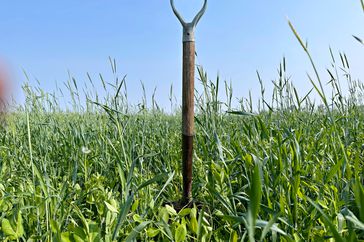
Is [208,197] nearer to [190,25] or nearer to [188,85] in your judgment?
[188,85]

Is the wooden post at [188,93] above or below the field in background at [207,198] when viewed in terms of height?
above

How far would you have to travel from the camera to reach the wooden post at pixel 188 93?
173 centimetres

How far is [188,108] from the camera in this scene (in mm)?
1759

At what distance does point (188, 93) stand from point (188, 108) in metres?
0.07

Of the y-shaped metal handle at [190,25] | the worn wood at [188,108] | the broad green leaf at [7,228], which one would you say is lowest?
the broad green leaf at [7,228]

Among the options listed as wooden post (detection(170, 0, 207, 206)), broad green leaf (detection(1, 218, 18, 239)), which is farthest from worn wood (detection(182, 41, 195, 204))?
broad green leaf (detection(1, 218, 18, 239))

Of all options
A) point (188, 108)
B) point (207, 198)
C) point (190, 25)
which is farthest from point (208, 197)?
point (190, 25)

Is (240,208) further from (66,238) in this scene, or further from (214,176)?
(66,238)

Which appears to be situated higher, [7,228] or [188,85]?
[188,85]

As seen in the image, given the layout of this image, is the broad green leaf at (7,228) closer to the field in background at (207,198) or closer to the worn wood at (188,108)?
the field in background at (207,198)

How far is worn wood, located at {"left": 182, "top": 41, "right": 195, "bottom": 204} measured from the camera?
5.68ft

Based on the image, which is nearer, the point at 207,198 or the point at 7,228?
the point at 7,228

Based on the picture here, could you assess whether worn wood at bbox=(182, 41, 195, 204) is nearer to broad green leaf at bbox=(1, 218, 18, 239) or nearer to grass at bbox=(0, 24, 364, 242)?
grass at bbox=(0, 24, 364, 242)

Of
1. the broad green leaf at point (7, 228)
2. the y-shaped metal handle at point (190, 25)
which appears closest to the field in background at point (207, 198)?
the broad green leaf at point (7, 228)
